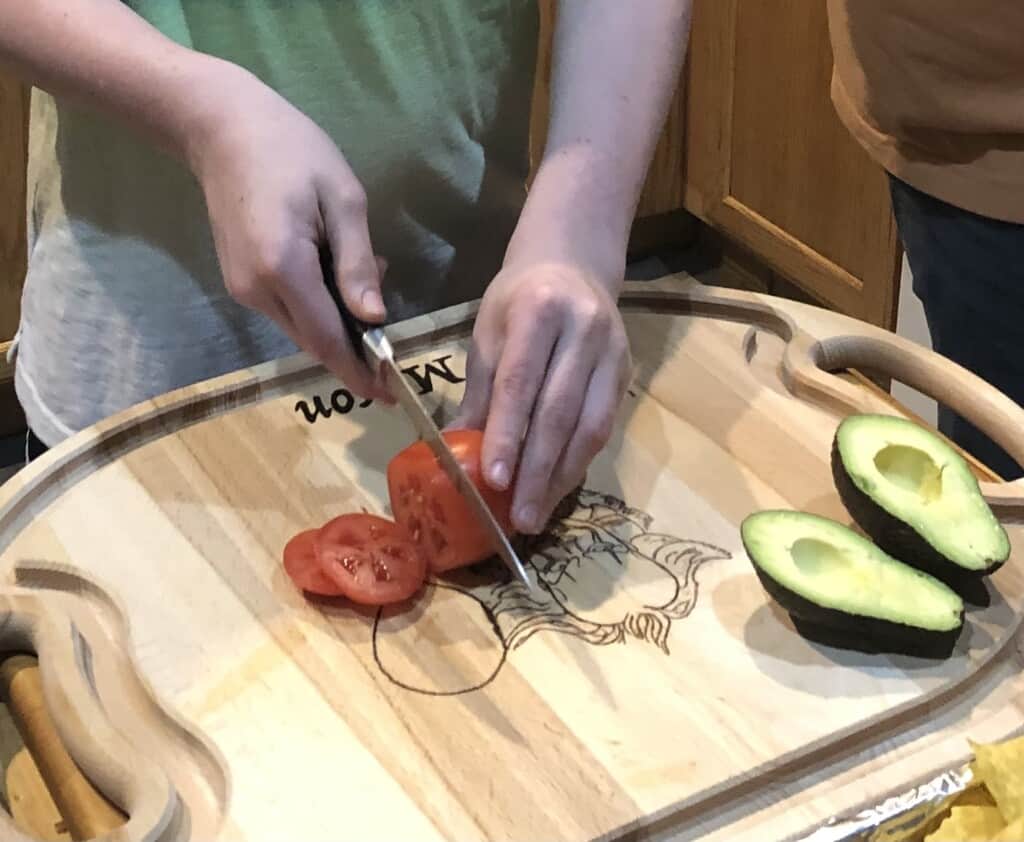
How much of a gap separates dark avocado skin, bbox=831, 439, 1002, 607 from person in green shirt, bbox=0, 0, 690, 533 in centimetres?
16

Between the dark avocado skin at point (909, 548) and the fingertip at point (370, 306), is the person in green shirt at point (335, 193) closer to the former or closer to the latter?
the fingertip at point (370, 306)

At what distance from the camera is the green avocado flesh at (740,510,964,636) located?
71 cm

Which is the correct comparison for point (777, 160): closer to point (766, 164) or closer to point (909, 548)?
point (766, 164)

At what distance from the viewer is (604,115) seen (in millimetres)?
871

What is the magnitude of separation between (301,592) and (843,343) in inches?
17.8

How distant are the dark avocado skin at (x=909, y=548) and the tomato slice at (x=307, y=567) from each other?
0.31m

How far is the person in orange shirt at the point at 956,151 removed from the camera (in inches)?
39.2

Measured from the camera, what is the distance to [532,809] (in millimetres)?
647

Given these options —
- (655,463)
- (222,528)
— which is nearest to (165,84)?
(222,528)

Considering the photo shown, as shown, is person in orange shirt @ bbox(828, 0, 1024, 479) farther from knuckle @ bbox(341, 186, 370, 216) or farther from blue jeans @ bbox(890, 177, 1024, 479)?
knuckle @ bbox(341, 186, 370, 216)

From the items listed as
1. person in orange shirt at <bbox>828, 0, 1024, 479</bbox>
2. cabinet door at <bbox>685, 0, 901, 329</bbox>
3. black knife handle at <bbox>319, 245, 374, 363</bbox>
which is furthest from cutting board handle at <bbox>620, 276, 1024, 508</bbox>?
cabinet door at <bbox>685, 0, 901, 329</bbox>

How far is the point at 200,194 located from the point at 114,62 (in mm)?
146

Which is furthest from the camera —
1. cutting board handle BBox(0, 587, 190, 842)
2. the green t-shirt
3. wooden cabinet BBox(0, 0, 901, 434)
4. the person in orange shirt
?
wooden cabinet BBox(0, 0, 901, 434)

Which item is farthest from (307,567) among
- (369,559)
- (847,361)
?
(847,361)
